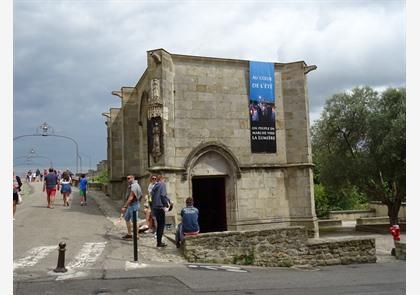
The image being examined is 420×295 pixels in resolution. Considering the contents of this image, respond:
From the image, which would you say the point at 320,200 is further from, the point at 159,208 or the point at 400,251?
the point at 159,208

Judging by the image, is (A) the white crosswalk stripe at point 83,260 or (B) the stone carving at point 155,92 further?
(B) the stone carving at point 155,92

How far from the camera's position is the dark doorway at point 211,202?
1828cm

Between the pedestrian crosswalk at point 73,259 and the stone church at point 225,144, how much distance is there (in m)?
4.52

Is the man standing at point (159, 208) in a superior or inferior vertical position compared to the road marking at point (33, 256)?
superior

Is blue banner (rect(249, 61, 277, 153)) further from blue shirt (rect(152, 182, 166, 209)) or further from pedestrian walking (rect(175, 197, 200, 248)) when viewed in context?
blue shirt (rect(152, 182, 166, 209))

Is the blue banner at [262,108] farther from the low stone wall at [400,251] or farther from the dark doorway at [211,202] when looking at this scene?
the low stone wall at [400,251]

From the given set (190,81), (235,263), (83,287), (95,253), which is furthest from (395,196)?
(83,287)

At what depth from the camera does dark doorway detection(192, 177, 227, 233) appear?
1828cm

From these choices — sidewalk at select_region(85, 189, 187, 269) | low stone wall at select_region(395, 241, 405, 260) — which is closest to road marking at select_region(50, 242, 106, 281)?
sidewalk at select_region(85, 189, 187, 269)

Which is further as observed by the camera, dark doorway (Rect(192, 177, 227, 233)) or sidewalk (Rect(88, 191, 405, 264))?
dark doorway (Rect(192, 177, 227, 233))

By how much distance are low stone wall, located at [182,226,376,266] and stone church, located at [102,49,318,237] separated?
3.82 meters

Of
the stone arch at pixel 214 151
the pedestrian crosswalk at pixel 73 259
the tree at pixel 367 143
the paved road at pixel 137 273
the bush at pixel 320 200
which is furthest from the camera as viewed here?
the bush at pixel 320 200

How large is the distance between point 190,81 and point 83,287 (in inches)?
435

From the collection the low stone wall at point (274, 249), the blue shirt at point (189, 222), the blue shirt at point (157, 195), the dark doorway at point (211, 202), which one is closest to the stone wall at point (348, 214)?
the dark doorway at point (211, 202)
